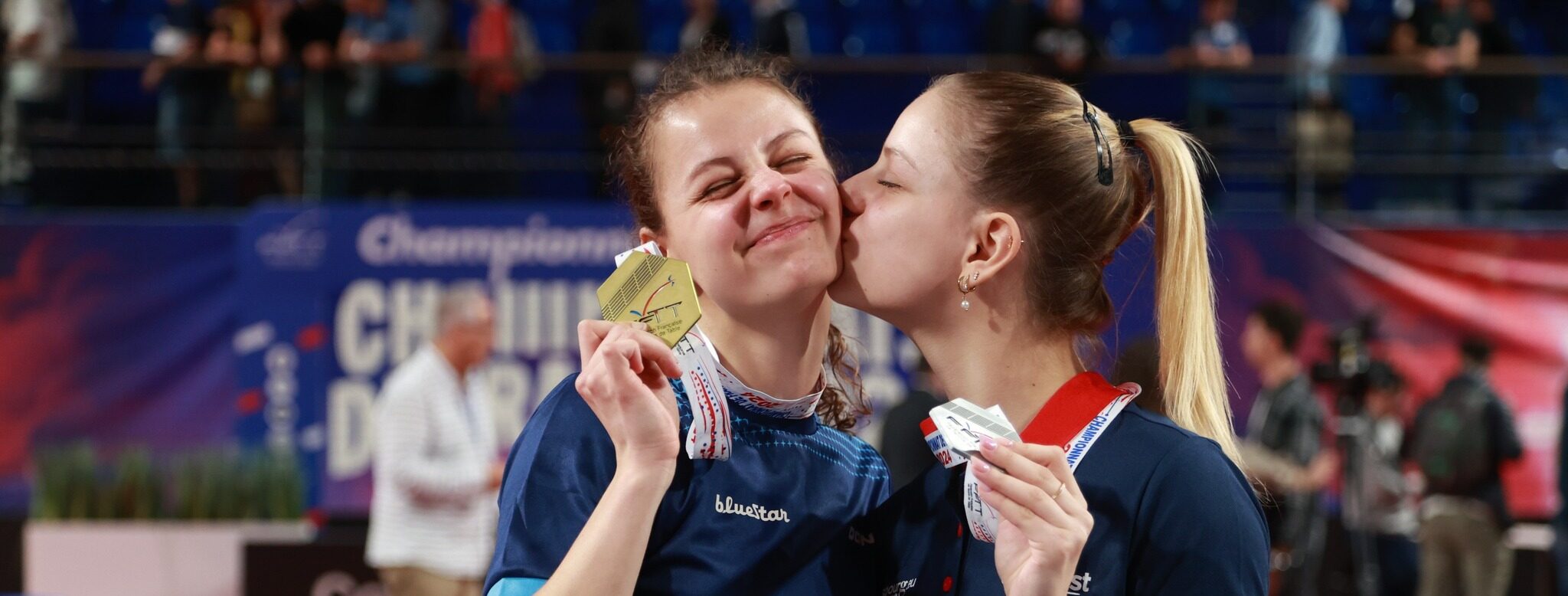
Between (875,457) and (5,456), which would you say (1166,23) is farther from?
(875,457)

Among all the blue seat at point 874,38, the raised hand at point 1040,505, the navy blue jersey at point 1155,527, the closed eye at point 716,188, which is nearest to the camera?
the raised hand at point 1040,505

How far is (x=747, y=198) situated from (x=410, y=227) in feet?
21.2

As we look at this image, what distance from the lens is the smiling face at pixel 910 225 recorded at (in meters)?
2.09

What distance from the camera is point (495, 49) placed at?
9539 mm

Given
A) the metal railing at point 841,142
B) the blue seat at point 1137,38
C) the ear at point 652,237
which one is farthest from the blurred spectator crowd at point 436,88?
the ear at point 652,237

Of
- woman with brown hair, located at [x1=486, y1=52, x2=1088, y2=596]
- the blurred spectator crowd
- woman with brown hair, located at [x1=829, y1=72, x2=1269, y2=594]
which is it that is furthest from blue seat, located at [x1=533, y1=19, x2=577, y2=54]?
woman with brown hair, located at [x1=829, y1=72, x2=1269, y2=594]

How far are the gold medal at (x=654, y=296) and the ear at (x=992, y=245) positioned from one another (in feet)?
1.46

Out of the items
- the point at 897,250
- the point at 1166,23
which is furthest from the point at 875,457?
the point at 1166,23

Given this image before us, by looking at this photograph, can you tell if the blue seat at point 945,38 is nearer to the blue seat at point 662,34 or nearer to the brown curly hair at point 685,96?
the blue seat at point 662,34

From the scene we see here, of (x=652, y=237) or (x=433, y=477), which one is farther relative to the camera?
(x=433, y=477)

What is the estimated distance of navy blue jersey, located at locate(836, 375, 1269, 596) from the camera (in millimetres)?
1779

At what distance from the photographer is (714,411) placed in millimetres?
2000

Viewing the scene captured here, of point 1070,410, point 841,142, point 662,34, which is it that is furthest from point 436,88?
point 1070,410

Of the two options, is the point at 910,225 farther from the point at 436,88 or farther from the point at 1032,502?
the point at 436,88
